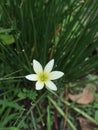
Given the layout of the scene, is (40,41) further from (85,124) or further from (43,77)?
(85,124)

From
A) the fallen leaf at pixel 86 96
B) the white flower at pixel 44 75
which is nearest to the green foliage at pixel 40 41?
the white flower at pixel 44 75

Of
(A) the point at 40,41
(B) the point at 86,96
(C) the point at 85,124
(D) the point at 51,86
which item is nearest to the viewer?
(D) the point at 51,86

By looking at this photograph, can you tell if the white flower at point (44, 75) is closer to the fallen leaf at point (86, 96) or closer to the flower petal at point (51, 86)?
the flower petal at point (51, 86)

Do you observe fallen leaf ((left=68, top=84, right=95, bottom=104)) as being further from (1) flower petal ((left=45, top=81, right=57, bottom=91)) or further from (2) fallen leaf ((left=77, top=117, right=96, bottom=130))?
(1) flower petal ((left=45, top=81, right=57, bottom=91))

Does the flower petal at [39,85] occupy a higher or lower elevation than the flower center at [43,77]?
lower

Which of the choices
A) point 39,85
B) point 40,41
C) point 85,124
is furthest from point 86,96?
point 39,85

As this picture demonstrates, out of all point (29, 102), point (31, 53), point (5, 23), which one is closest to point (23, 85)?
point (29, 102)
